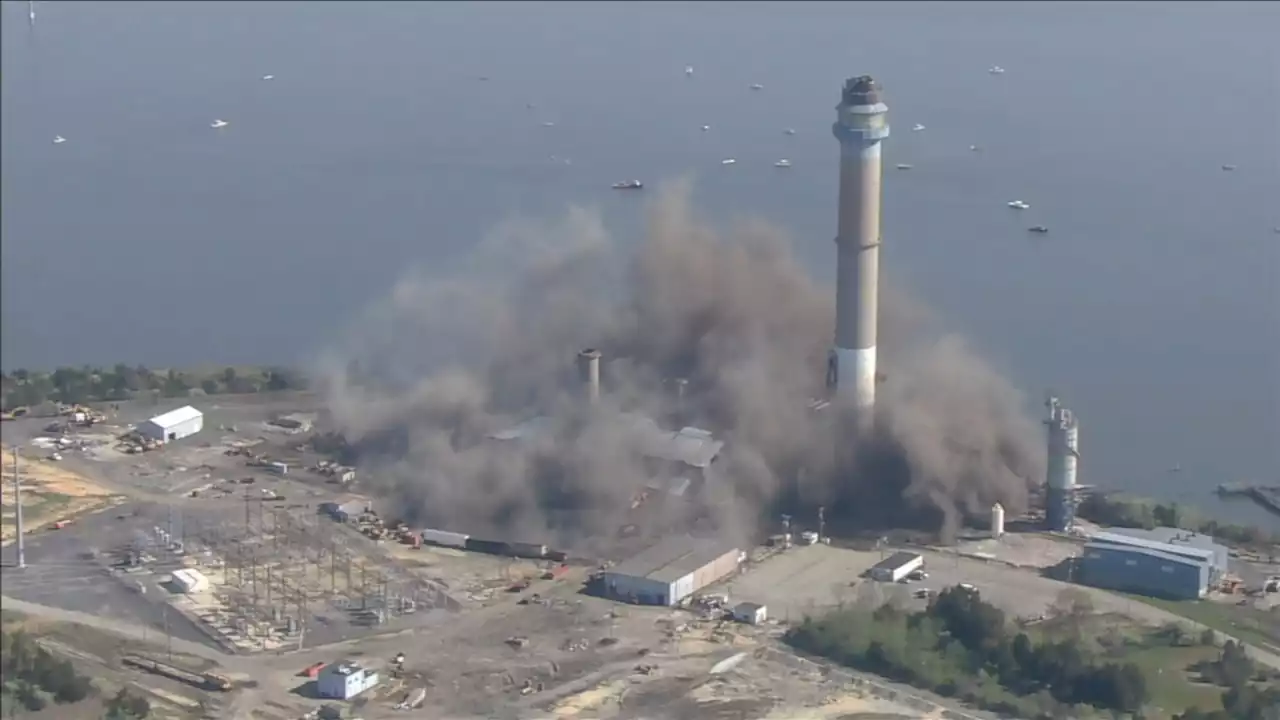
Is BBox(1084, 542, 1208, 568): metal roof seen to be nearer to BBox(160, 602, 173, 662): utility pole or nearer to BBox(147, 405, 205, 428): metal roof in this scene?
BBox(160, 602, 173, 662): utility pole

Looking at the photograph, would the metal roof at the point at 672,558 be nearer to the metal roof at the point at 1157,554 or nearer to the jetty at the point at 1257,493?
the metal roof at the point at 1157,554

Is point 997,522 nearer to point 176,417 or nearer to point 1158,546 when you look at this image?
point 1158,546

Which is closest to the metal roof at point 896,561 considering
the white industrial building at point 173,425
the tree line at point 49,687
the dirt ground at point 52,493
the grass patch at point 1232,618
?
the grass patch at point 1232,618

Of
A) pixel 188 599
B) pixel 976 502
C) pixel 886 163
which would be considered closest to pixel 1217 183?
pixel 886 163

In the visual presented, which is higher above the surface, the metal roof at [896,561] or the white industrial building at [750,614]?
the white industrial building at [750,614]

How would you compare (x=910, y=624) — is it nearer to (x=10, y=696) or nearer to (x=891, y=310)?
(x=891, y=310)

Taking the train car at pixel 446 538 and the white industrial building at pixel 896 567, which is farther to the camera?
the train car at pixel 446 538

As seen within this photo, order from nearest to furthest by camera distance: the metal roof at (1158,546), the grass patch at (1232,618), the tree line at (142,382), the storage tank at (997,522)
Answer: the grass patch at (1232,618)
the metal roof at (1158,546)
the storage tank at (997,522)
the tree line at (142,382)

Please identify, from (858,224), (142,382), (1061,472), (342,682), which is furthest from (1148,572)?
(142,382)
